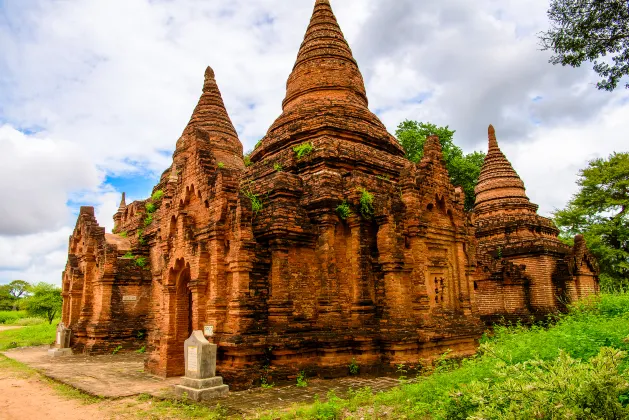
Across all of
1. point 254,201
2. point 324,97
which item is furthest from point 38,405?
point 324,97

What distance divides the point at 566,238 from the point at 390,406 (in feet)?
90.3

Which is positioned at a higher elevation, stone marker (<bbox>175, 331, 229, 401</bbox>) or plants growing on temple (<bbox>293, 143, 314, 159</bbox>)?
plants growing on temple (<bbox>293, 143, 314, 159</bbox>)

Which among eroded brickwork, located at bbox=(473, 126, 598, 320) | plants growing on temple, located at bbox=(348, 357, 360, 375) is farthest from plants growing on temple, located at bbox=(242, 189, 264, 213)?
eroded brickwork, located at bbox=(473, 126, 598, 320)

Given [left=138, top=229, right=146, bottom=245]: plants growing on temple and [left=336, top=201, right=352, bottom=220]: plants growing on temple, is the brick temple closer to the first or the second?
[left=336, top=201, right=352, bottom=220]: plants growing on temple

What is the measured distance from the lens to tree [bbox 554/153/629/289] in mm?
26719

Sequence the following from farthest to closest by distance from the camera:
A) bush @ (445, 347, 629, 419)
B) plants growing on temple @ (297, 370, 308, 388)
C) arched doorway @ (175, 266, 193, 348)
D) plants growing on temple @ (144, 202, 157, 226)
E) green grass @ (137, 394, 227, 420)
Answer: plants growing on temple @ (144, 202, 157, 226)
arched doorway @ (175, 266, 193, 348)
plants growing on temple @ (297, 370, 308, 388)
green grass @ (137, 394, 227, 420)
bush @ (445, 347, 629, 419)

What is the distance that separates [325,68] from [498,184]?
428 inches

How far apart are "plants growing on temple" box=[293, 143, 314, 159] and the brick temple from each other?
0.03 m

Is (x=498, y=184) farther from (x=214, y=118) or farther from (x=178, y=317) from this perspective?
(x=178, y=317)

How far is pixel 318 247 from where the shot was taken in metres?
11.1

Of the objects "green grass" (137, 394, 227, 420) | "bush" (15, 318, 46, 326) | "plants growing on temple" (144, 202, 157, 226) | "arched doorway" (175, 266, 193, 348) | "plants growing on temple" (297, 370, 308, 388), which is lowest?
"green grass" (137, 394, 227, 420)

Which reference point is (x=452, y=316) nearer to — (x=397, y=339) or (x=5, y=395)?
(x=397, y=339)

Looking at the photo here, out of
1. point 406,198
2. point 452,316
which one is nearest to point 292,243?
point 406,198

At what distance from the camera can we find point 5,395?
1058cm
